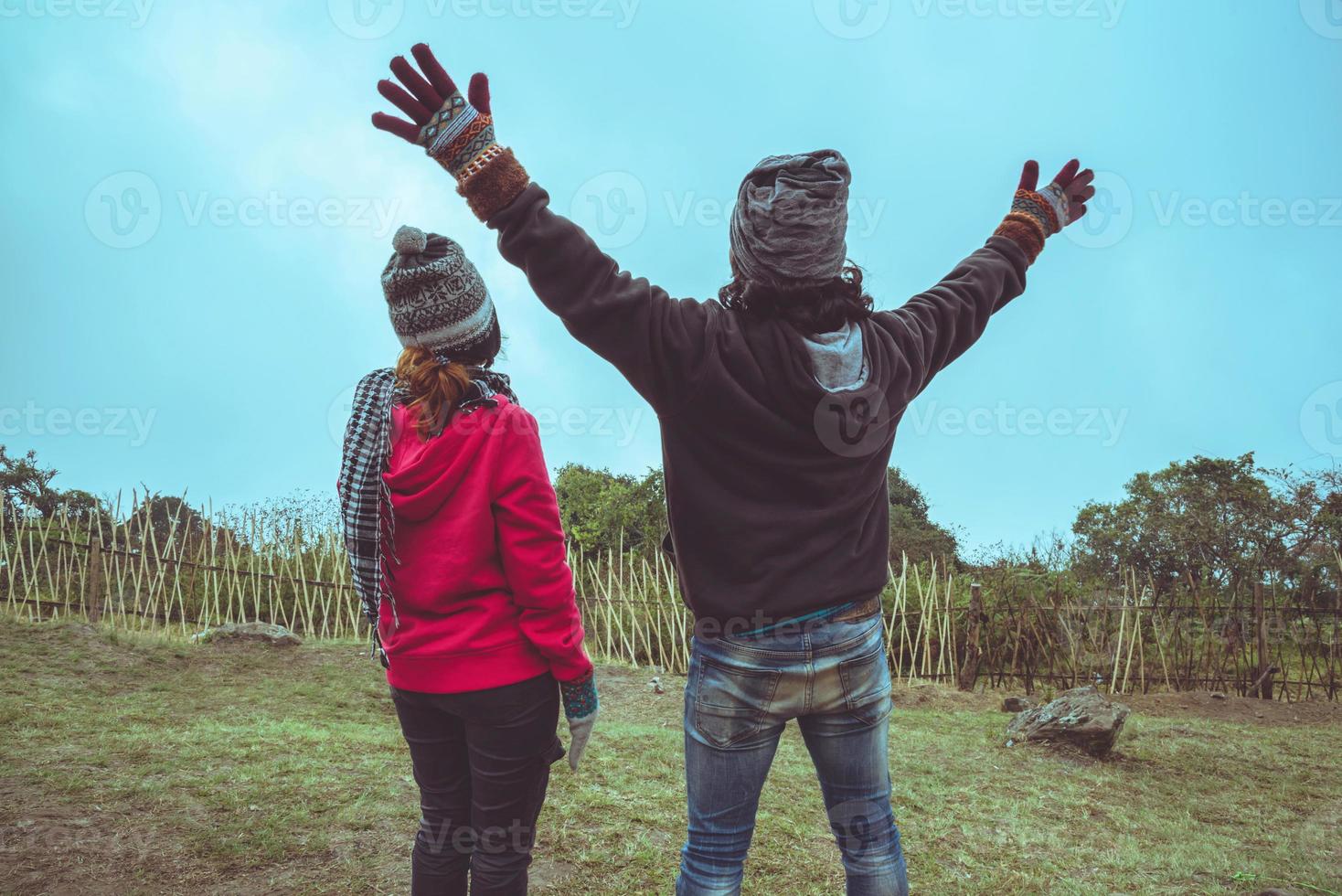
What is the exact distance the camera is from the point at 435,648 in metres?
1.75

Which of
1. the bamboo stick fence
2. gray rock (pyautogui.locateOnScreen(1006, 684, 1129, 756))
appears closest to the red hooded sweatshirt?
gray rock (pyautogui.locateOnScreen(1006, 684, 1129, 756))

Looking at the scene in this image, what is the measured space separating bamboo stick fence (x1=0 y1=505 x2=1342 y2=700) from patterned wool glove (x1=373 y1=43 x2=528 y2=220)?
6.71 m

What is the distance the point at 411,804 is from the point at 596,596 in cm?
531

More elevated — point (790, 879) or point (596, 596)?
point (596, 596)

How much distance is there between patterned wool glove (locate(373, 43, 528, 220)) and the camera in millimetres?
1438

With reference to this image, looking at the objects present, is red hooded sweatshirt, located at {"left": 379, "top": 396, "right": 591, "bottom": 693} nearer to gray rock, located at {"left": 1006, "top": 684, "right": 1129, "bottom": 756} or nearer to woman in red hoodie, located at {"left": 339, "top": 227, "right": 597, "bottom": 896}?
woman in red hoodie, located at {"left": 339, "top": 227, "right": 597, "bottom": 896}

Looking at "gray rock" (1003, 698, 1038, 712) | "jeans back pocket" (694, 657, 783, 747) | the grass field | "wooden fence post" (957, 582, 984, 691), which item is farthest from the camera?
"wooden fence post" (957, 582, 984, 691)

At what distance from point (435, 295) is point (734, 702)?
40.6 inches

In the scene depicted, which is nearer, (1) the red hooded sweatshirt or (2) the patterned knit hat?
(1) the red hooded sweatshirt

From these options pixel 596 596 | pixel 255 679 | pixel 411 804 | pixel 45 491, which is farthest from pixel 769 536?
pixel 45 491

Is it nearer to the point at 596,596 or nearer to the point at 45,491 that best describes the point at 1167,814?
the point at 596,596

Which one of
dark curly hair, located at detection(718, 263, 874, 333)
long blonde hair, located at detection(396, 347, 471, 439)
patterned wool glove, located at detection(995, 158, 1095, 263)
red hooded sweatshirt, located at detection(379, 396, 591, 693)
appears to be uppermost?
patterned wool glove, located at detection(995, 158, 1095, 263)

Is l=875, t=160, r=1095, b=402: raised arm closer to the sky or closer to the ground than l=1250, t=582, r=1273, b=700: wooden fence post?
closer to the sky

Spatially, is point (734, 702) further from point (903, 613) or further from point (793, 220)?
point (903, 613)
